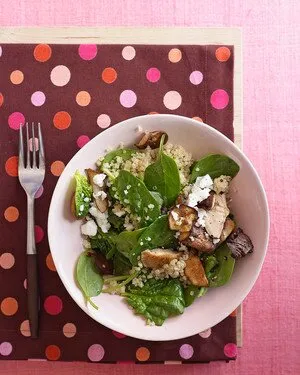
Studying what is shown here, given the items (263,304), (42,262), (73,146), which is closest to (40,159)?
(73,146)

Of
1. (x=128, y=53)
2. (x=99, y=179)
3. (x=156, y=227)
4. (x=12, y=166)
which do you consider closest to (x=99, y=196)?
(x=99, y=179)

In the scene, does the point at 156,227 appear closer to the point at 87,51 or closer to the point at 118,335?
the point at 118,335

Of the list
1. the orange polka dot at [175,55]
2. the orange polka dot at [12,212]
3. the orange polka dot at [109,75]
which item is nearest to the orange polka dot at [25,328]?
the orange polka dot at [12,212]

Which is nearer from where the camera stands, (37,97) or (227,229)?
(227,229)

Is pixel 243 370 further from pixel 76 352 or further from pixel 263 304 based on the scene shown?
pixel 76 352

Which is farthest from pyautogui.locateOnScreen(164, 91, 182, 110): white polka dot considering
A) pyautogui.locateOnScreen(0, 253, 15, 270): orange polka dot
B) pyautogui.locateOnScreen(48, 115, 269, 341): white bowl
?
pyautogui.locateOnScreen(0, 253, 15, 270): orange polka dot

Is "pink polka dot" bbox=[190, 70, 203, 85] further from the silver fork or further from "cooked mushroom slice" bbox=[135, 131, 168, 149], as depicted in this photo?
the silver fork
